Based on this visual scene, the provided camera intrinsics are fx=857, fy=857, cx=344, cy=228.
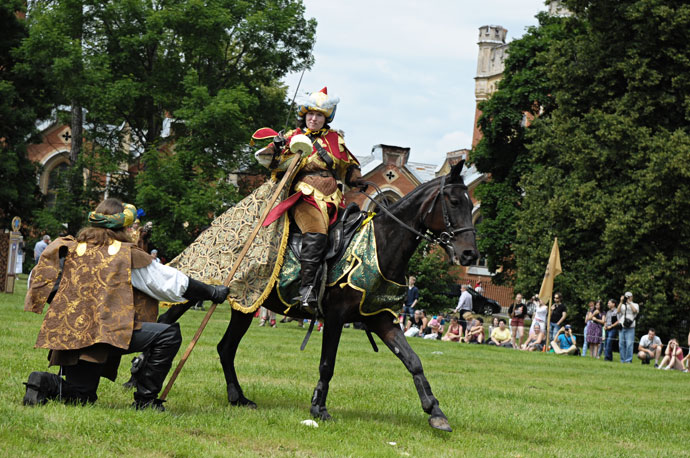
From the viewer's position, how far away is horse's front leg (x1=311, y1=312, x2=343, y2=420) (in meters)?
8.34

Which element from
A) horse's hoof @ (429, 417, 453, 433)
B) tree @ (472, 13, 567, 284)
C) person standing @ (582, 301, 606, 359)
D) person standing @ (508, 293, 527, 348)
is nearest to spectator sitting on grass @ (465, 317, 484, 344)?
person standing @ (508, 293, 527, 348)

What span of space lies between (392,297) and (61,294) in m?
3.12

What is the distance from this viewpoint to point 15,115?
3728cm

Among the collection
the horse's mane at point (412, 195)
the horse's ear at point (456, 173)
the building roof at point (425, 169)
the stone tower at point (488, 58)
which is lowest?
the horse's mane at point (412, 195)

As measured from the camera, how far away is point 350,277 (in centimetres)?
847

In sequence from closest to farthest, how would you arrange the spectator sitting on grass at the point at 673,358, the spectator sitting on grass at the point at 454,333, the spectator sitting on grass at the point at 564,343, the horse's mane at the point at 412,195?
1. the horse's mane at the point at 412,195
2. the spectator sitting on grass at the point at 673,358
3. the spectator sitting on grass at the point at 564,343
4. the spectator sitting on grass at the point at 454,333

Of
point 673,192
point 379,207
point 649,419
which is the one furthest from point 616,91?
point 379,207

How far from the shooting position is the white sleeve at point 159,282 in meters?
7.29

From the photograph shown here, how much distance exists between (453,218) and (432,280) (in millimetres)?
31632

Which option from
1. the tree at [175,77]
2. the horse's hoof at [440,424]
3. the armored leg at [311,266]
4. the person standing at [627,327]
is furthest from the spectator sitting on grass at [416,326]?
the horse's hoof at [440,424]

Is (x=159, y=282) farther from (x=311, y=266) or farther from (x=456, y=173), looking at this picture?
(x=456, y=173)

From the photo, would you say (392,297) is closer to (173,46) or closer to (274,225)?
(274,225)

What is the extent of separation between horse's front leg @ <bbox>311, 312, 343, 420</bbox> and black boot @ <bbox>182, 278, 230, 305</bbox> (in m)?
1.19

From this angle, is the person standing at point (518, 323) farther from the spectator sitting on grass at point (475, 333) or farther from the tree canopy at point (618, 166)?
the tree canopy at point (618, 166)
